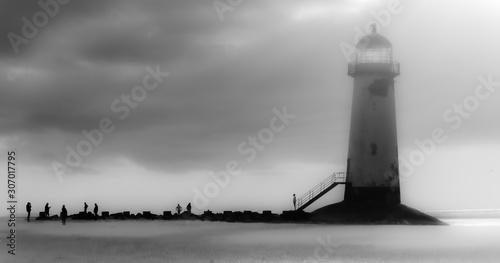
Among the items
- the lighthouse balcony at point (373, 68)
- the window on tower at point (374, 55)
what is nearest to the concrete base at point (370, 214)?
the lighthouse balcony at point (373, 68)

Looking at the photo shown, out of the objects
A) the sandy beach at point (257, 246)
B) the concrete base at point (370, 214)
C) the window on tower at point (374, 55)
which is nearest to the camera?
the sandy beach at point (257, 246)

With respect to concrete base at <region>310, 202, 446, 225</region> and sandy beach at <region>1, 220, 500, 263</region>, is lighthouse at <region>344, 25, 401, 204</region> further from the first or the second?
sandy beach at <region>1, 220, 500, 263</region>

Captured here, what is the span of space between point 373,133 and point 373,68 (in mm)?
3581

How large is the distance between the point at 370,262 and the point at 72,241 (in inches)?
509

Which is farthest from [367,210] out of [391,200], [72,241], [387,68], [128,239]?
[72,241]

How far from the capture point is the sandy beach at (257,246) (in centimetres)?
2625

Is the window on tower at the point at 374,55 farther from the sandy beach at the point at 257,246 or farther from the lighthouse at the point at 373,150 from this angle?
the sandy beach at the point at 257,246

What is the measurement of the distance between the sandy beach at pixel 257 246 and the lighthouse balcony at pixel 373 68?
8.94m

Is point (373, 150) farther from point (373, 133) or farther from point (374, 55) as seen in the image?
point (374, 55)

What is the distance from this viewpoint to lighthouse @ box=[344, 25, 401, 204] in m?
42.5

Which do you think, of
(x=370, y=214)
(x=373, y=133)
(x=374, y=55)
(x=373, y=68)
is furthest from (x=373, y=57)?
(x=370, y=214)

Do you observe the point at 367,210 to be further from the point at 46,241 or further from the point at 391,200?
the point at 46,241

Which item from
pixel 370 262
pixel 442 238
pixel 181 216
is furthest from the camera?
pixel 181 216

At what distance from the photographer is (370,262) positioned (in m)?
25.5
